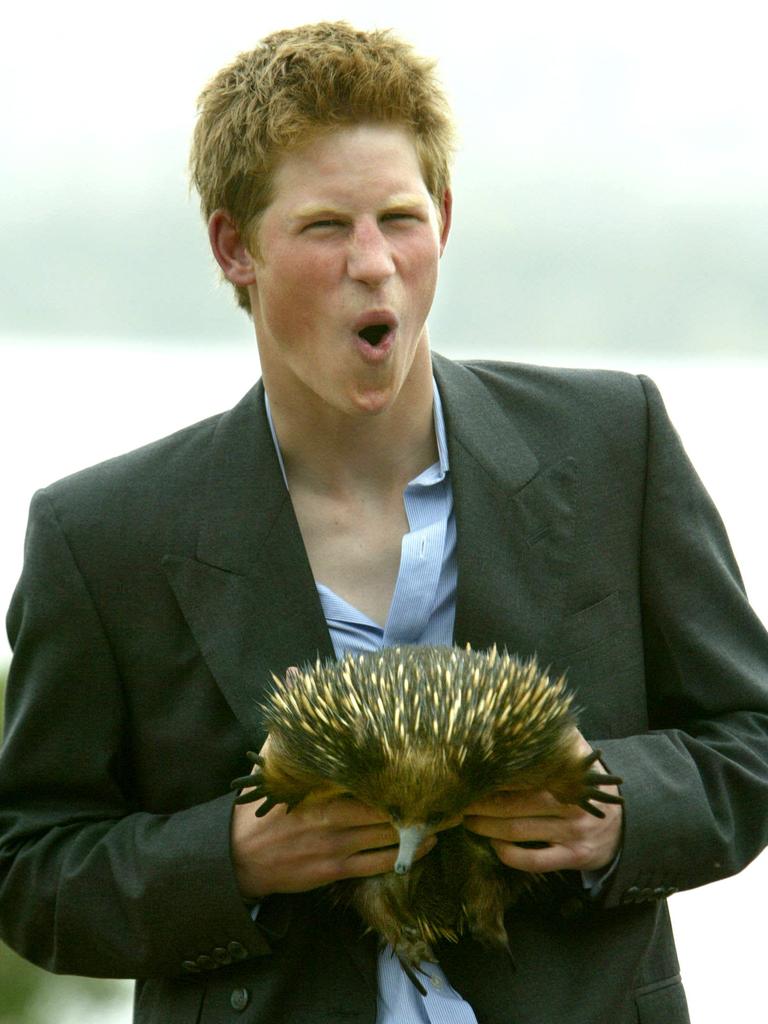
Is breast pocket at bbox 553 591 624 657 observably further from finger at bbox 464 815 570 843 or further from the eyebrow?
the eyebrow

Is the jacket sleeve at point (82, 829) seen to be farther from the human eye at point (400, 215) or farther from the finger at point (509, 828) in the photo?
the human eye at point (400, 215)

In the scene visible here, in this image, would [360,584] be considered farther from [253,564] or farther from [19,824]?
[19,824]

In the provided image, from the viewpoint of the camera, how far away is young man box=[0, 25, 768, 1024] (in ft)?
7.93

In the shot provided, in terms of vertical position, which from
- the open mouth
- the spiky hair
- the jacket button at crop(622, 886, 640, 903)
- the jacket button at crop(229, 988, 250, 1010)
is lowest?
the jacket button at crop(229, 988, 250, 1010)

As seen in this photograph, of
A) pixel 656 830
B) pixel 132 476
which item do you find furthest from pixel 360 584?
pixel 656 830

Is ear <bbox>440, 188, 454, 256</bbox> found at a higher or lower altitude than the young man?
higher

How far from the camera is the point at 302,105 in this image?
2520 millimetres

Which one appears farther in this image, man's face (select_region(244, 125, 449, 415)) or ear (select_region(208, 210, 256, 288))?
ear (select_region(208, 210, 256, 288))

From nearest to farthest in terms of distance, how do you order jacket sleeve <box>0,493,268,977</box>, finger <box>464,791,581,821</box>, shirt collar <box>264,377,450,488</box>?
finger <box>464,791,581,821</box> → jacket sleeve <box>0,493,268,977</box> → shirt collar <box>264,377,450,488</box>

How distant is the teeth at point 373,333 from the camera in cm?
249

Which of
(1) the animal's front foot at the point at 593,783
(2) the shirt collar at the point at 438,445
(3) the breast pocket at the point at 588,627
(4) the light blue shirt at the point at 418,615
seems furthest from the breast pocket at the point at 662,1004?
(2) the shirt collar at the point at 438,445

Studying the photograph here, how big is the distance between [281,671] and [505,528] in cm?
41

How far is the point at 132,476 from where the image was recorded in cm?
267

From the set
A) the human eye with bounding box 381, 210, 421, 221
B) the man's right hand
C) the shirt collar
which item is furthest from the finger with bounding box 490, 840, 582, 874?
the human eye with bounding box 381, 210, 421, 221
